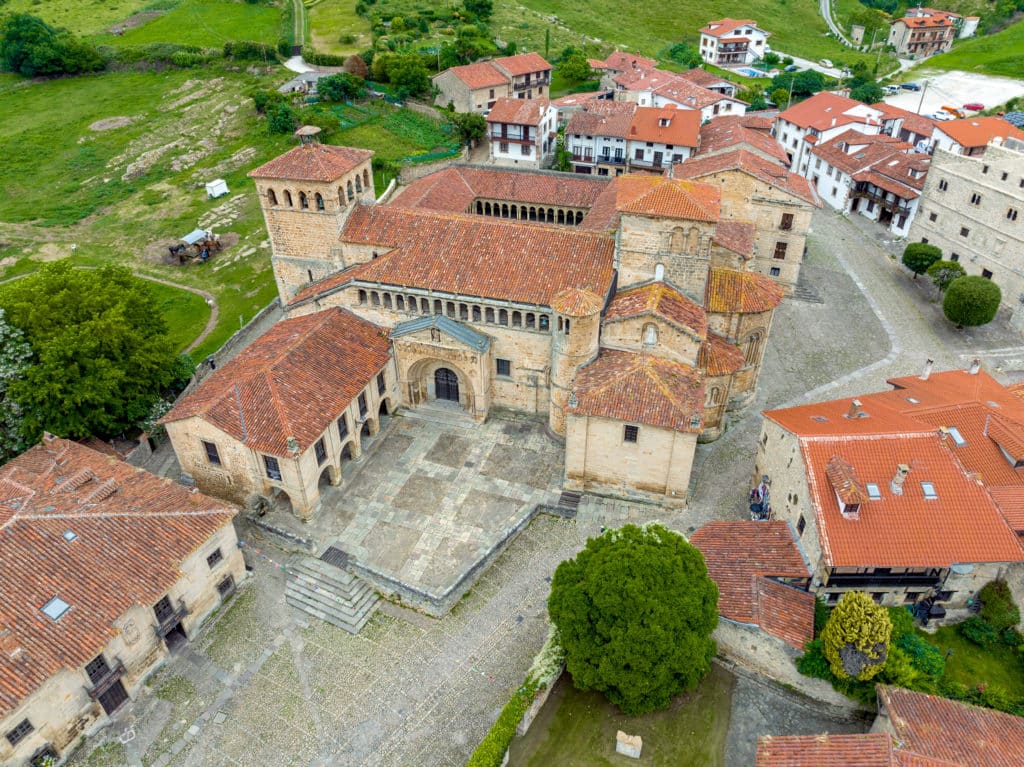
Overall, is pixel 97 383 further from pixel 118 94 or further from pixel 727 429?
pixel 118 94

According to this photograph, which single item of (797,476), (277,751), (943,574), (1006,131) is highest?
(1006,131)

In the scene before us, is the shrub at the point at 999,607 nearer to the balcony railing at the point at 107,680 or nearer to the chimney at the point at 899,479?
the chimney at the point at 899,479

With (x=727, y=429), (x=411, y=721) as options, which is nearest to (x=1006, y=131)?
(x=727, y=429)

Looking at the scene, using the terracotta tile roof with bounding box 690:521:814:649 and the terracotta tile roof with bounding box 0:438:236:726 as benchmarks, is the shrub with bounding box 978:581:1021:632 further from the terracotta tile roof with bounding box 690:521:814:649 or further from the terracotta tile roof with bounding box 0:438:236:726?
the terracotta tile roof with bounding box 0:438:236:726

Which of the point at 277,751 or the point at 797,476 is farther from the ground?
the point at 797,476

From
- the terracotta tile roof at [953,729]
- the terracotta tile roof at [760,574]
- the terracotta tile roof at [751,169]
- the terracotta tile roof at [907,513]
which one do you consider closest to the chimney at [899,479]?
the terracotta tile roof at [907,513]

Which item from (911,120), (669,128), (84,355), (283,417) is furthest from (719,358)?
(911,120)

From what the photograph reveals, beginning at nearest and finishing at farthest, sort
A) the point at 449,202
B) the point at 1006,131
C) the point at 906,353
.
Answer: the point at 906,353
the point at 449,202
the point at 1006,131
